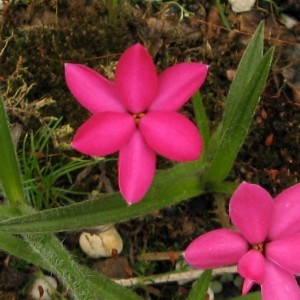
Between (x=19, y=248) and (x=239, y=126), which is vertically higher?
(x=239, y=126)

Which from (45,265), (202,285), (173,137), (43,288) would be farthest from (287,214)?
(43,288)

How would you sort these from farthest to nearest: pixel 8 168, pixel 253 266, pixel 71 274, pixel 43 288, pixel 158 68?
1. pixel 158 68
2. pixel 43 288
3. pixel 8 168
4. pixel 71 274
5. pixel 253 266

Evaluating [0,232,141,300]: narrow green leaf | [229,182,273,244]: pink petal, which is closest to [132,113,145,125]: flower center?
[229,182,273,244]: pink petal

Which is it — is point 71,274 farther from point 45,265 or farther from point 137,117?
point 137,117

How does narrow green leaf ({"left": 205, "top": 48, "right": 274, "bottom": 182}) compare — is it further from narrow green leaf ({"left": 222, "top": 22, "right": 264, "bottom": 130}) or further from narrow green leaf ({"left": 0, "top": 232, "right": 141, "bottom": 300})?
narrow green leaf ({"left": 0, "top": 232, "right": 141, "bottom": 300})

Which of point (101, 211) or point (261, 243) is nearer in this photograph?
point (261, 243)

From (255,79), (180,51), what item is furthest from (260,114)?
(255,79)
